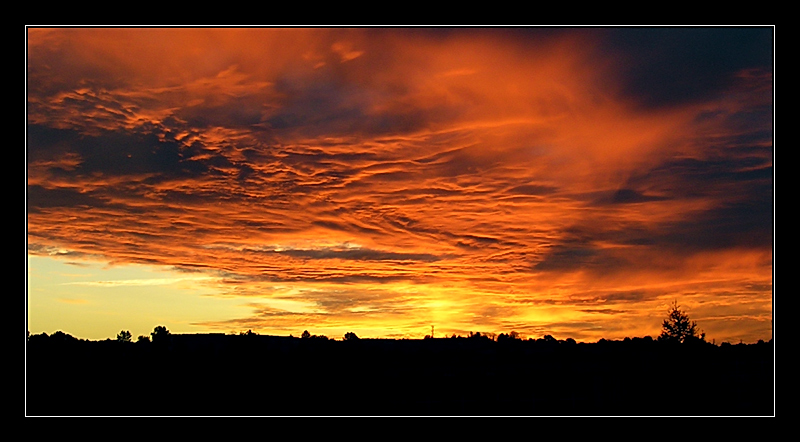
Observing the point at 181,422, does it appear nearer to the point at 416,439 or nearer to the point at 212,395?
the point at 416,439

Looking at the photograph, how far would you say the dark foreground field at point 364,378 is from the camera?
59.7 feet

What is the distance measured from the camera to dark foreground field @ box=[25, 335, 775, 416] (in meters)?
18.2

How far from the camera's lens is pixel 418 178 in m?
15.1

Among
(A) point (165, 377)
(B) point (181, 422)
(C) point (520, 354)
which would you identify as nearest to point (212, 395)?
(A) point (165, 377)

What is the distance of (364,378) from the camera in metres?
19.0

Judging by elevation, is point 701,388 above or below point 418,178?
below

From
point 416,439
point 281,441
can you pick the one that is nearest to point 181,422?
point 281,441

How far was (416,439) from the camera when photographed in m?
7.67

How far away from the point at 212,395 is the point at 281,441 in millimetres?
13613
